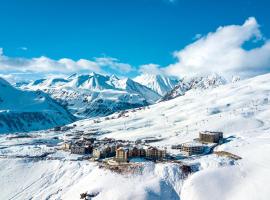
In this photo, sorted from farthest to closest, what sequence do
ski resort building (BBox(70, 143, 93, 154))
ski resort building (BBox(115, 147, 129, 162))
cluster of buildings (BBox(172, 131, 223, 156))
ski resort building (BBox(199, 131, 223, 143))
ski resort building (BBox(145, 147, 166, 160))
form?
ski resort building (BBox(199, 131, 223, 143))
ski resort building (BBox(70, 143, 93, 154))
cluster of buildings (BBox(172, 131, 223, 156))
ski resort building (BBox(145, 147, 166, 160))
ski resort building (BBox(115, 147, 129, 162))

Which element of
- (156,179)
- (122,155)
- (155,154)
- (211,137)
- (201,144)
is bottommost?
(156,179)

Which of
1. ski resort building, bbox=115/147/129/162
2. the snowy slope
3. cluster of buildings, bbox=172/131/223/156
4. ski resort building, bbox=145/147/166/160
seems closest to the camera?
the snowy slope

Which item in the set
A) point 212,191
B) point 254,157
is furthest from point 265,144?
point 212,191

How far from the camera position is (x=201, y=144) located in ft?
431

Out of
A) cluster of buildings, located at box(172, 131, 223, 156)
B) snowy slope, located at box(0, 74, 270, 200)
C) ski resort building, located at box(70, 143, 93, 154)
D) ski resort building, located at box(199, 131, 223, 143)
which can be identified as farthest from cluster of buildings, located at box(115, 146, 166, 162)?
ski resort building, located at box(199, 131, 223, 143)

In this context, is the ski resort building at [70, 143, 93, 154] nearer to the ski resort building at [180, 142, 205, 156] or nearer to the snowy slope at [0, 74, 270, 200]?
the snowy slope at [0, 74, 270, 200]

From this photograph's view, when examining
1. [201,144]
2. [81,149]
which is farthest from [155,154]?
[81,149]

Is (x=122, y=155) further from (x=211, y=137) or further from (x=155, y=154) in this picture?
(x=211, y=137)

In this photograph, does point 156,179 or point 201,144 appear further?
point 201,144

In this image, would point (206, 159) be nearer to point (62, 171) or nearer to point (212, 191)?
point (212, 191)

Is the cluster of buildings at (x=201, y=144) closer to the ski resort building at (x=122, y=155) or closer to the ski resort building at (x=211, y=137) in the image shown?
the ski resort building at (x=211, y=137)

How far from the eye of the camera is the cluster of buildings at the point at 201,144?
124 m

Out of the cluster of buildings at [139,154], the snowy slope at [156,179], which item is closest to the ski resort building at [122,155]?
Answer: the cluster of buildings at [139,154]

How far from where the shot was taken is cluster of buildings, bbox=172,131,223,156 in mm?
123812
